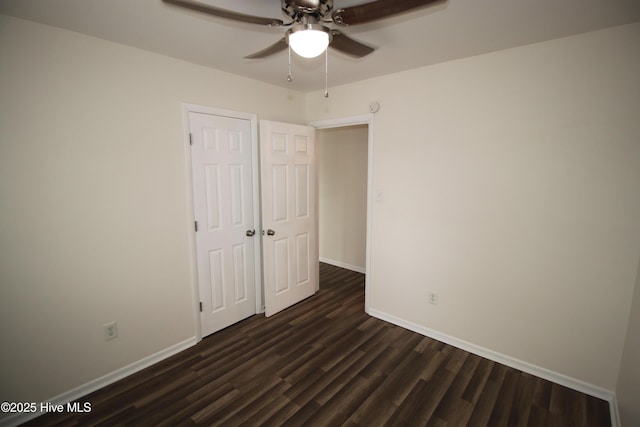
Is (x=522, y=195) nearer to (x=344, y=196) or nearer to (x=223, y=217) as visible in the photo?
(x=223, y=217)

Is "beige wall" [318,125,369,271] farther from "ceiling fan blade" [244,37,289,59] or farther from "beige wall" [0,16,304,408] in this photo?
"ceiling fan blade" [244,37,289,59]

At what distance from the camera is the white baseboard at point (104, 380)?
184 centimetres

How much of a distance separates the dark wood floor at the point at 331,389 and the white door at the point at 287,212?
596 mm

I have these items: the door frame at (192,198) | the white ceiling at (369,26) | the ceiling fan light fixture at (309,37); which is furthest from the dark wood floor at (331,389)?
the white ceiling at (369,26)

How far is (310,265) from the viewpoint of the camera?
11.9ft

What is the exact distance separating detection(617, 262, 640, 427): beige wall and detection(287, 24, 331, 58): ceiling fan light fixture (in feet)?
7.90

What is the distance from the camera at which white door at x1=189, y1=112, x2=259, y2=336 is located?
2.64 meters

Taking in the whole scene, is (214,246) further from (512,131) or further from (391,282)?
(512,131)

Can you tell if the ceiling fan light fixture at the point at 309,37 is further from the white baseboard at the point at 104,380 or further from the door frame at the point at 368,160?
the white baseboard at the point at 104,380

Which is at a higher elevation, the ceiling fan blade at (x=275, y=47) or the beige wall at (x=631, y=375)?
the ceiling fan blade at (x=275, y=47)

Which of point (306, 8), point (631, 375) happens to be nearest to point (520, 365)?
point (631, 375)

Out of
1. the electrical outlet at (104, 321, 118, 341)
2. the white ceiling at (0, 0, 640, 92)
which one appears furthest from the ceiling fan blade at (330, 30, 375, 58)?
the electrical outlet at (104, 321, 118, 341)

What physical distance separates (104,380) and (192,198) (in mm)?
1527

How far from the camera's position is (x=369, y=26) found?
5.95 feet
